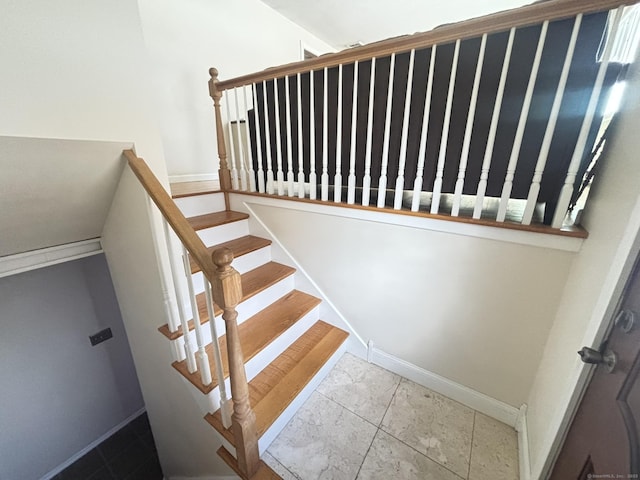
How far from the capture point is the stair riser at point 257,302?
4.75 ft

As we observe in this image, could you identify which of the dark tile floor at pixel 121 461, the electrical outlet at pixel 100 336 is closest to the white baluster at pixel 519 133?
the electrical outlet at pixel 100 336

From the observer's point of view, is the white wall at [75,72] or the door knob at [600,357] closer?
the door knob at [600,357]

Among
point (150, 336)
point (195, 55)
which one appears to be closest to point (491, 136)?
point (150, 336)

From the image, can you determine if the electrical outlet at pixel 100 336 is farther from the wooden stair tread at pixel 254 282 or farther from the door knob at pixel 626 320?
the door knob at pixel 626 320

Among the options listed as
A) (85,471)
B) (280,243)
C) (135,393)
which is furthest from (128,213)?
(85,471)

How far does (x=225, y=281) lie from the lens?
83 cm

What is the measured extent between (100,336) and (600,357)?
3.73 m

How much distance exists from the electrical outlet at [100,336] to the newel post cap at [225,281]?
9.03 feet

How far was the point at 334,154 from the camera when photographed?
158cm

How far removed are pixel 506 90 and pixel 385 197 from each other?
2.29ft

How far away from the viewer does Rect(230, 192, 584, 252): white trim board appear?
1024 mm

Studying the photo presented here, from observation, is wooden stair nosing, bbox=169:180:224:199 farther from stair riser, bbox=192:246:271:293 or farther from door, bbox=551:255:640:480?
door, bbox=551:255:640:480

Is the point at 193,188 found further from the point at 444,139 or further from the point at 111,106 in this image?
the point at 444,139

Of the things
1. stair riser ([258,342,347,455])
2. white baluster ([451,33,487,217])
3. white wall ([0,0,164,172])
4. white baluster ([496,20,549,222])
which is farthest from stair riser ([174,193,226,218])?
white baluster ([496,20,549,222])
